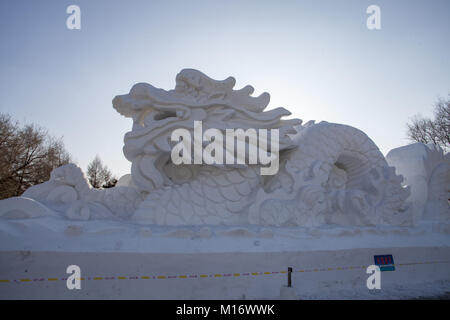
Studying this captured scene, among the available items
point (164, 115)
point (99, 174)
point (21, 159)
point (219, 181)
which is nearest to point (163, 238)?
point (219, 181)

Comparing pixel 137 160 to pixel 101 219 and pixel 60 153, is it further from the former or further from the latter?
pixel 60 153

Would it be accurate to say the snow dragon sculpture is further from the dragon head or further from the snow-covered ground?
the snow-covered ground

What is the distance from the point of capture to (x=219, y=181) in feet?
13.3

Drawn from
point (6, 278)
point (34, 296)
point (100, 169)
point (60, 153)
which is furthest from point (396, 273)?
point (100, 169)

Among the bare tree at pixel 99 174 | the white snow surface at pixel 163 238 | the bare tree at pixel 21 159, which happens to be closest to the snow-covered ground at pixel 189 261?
the white snow surface at pixel 163 238

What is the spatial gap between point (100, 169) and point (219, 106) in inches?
751

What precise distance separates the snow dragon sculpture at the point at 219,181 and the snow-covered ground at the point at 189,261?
321 mm

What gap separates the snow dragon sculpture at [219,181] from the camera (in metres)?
3.86

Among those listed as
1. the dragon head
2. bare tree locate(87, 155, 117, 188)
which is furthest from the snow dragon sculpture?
bare tree locate(87, 155, 117, 188)

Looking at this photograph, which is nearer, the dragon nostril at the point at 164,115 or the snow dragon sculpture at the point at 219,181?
the snow dragon sculpture at the point at 219,181

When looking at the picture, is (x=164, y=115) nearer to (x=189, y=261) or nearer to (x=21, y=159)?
(x=189, y=261)

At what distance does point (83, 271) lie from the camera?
290 centimetres

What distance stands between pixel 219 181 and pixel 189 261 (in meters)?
1.25

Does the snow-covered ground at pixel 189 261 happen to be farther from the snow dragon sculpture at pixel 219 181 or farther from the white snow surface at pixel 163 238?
the snow dragon sculpture at pixel 219 181
